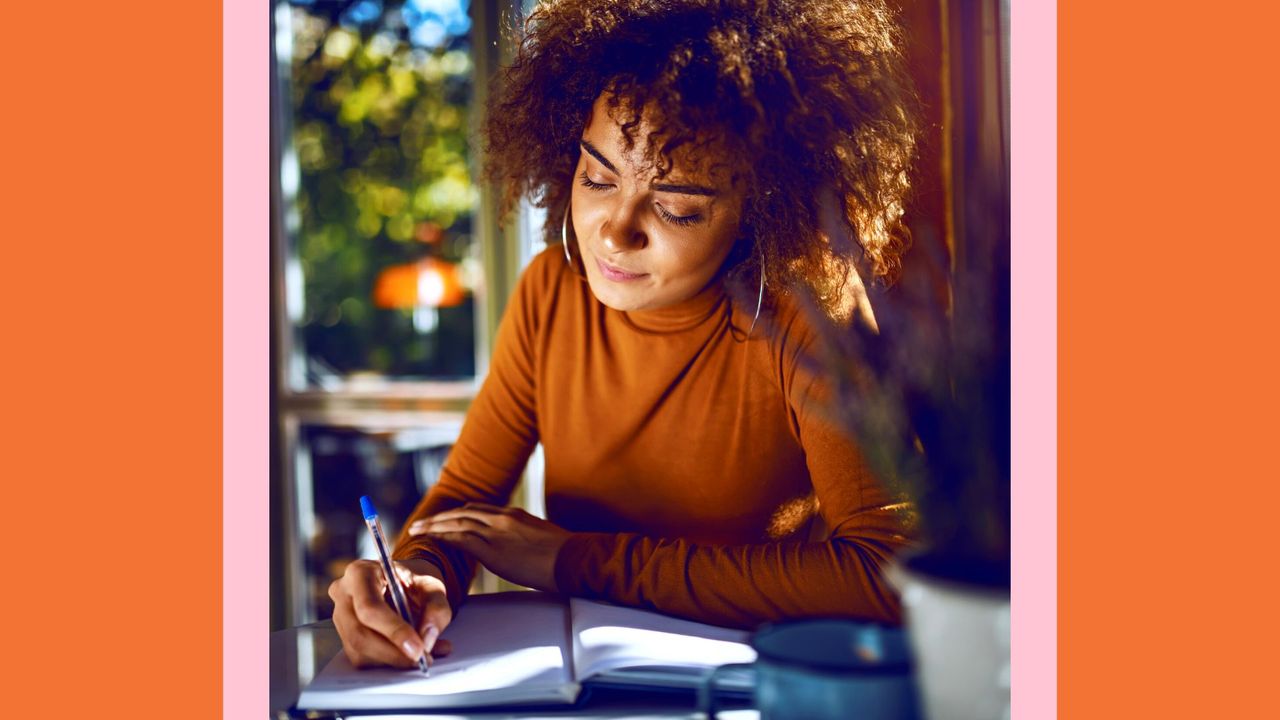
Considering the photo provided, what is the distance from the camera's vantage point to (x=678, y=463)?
3.69 ft

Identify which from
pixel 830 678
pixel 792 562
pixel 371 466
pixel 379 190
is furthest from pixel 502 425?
pixel 379 190

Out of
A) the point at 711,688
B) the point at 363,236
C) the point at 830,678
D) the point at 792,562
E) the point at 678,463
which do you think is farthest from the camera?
the point at 363,236

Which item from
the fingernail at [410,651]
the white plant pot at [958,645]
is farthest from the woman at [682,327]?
the white plant pot at [958,645]

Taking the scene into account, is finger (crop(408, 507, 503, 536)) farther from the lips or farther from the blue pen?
the lips

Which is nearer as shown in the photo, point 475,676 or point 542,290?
point 475,676

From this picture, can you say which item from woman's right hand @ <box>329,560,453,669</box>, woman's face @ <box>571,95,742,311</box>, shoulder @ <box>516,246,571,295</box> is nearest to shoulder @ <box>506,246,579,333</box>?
shoulder @ <box>516,246,571,295</box>

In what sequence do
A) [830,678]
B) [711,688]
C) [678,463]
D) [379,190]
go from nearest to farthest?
1. [830,678]
2. [711,688]
3. [678,463]
4. [379,190]

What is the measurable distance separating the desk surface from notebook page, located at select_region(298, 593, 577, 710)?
12mm

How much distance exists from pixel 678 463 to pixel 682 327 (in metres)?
0.18

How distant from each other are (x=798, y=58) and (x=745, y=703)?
0.64 m

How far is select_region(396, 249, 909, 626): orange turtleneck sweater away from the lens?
0.89m
